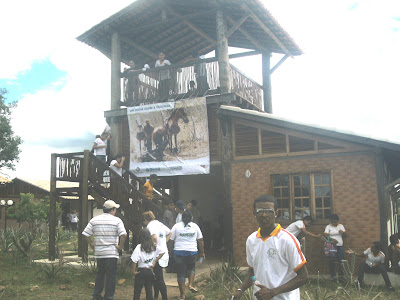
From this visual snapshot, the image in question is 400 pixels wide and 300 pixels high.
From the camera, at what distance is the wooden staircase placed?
11.4 metres

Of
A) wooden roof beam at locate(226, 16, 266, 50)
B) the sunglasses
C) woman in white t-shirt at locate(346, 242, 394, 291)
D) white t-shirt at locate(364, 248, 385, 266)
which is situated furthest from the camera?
wooden roof beam at locate(226, 16, 266, 50)

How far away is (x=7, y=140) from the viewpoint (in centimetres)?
2680

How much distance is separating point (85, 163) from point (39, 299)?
166 inches

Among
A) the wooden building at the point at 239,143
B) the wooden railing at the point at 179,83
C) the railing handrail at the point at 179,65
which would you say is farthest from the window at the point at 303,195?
the railing handrail at the point at 179,65

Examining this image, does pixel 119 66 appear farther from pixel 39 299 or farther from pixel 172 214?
pixel 39 299

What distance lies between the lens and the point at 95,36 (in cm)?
1472

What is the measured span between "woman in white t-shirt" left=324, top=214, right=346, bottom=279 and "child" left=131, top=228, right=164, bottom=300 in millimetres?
4785

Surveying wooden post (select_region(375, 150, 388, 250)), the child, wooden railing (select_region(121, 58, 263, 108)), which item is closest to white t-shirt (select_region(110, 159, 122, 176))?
wooden railing (select_region(121, 58, 263, 108))

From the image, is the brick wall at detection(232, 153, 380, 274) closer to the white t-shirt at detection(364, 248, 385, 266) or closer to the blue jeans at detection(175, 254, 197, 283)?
the white t-shirt at detection(364, 248, 385, 266)

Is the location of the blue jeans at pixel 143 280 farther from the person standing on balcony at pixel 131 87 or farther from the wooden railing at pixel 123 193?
the person standing on balcony at pixel 131 87

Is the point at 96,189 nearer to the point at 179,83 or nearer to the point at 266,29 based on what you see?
the point at 179,83

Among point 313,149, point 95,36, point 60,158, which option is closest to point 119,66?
point 95,36

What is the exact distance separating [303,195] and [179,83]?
5.15 metres

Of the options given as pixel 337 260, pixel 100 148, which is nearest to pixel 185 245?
pixel 337 260
